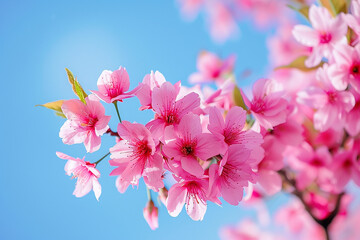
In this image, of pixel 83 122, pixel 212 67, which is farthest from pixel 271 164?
pixel 212 67

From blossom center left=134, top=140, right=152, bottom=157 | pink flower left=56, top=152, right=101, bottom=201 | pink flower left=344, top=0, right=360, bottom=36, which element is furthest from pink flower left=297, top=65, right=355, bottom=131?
pink flower left=56, top=152, right=101, bottom=201

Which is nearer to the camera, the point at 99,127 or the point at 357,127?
the point at 99,127

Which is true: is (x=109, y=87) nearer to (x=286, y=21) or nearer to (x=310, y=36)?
(x=310, y=36)

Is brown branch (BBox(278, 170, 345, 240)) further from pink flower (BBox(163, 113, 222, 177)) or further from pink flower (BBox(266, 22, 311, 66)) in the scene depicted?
pink flower (BBox(266, 22, 311, 66))

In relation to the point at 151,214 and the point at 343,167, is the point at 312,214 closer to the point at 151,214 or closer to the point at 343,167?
the point at 343,167

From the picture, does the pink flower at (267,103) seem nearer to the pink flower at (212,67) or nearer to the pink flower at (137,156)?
the pink flower at (137,156)

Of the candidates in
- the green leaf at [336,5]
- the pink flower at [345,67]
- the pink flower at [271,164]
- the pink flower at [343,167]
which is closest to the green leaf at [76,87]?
the pink flower at [271,164]

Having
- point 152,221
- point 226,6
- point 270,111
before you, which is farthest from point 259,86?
point 226,6
